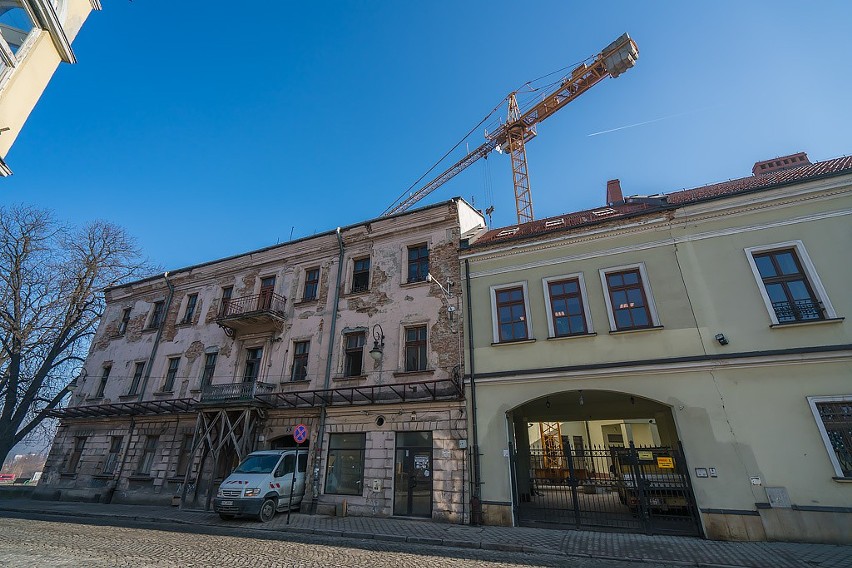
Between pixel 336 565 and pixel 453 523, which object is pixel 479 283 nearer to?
pixel 453 523

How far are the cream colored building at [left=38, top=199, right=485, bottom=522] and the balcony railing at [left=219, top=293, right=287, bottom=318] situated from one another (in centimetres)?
10

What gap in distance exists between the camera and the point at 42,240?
23.4 meters

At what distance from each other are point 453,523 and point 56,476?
21947mm

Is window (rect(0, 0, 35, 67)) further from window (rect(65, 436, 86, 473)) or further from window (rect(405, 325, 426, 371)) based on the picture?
window (rect(65, 436, 86, 473))

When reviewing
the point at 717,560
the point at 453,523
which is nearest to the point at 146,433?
the point at 453,523

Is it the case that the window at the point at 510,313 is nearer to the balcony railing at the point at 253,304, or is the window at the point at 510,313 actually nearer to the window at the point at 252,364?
the balcony railing at the point at 253,304

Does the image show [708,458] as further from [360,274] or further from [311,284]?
[311,284]

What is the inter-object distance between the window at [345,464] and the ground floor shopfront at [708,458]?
4872 millimetres

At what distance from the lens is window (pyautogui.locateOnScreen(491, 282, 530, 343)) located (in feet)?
45.7

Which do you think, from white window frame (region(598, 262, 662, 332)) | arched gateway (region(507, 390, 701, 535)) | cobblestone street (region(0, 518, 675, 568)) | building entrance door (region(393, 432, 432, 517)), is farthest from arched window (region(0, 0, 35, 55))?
white window frame (region(598, 262, 662, 332))

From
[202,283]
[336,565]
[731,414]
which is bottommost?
[336,565]

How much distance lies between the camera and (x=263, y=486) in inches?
506

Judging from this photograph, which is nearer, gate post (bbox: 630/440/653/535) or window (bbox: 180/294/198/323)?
gate post (bbox: 630/440/653/535)

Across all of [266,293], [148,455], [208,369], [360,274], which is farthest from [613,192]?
[148,455]
